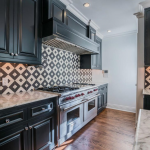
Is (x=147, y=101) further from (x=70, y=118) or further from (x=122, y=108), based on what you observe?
(x=122, y=108)

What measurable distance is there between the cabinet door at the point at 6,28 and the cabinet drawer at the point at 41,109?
760 mm

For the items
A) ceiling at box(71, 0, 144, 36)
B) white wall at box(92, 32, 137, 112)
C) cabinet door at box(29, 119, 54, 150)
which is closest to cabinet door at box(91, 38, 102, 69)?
white wall at box(92, 32, 137, 112)

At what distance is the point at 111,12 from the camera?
2535 mm

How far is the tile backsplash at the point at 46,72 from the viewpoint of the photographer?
5.88ft

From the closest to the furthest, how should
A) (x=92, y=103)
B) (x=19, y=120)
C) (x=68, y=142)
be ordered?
1. (x=19, y=120)
2. (x=68, y=142)
3. (x=92, y=103)

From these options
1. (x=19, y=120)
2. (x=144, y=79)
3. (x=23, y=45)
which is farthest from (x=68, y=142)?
(x=144, y=79)

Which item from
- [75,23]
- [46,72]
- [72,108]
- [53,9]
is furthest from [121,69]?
[53,9]

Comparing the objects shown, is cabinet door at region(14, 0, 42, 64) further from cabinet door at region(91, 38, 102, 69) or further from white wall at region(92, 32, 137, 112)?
white wall at region(92, 32, 137, 112)

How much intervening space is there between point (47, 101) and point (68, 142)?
985 millimetres

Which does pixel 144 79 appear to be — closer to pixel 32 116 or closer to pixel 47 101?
pixel 47 101

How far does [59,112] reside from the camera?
1.81 metres

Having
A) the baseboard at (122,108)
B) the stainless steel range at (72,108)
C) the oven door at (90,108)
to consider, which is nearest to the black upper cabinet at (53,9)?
the stainless steel range at (72,108)

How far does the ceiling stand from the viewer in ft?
7.22

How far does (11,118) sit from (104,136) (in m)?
1.82
